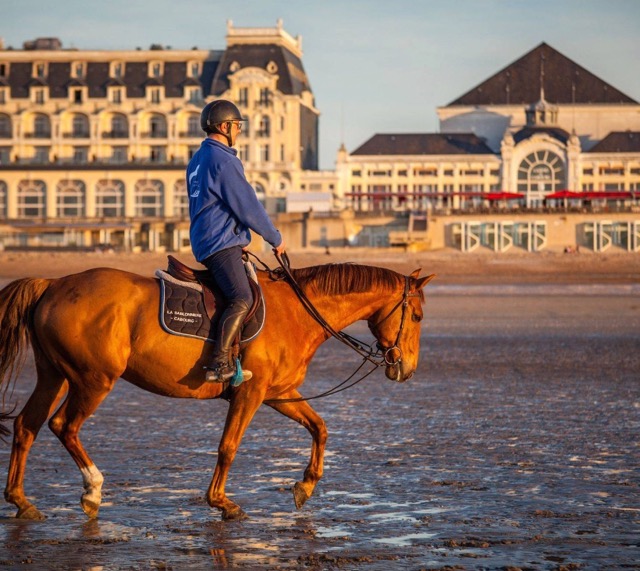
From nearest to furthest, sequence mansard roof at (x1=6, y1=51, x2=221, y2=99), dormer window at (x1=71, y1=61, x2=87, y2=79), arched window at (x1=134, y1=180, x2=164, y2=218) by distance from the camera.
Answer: arched window at (x1=134, y1=180, x2=164, y2=218) < mansard roof at (x1=6, y1=51, x2=221, y2=99) < dormer window at (x1=71, y1=61, x2=87, y2=79)

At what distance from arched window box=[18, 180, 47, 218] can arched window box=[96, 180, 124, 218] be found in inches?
188

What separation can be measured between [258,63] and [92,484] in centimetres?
10537

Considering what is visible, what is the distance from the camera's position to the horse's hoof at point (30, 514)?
28.0 feet

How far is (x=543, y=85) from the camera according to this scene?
12862 centimetres

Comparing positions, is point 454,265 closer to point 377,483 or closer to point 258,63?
point 258,63

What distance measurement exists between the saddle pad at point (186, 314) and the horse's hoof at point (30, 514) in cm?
146

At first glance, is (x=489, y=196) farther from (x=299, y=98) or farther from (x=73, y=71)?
(x=73, y=71)

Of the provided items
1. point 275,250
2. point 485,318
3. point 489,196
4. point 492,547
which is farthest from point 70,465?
point 489,196

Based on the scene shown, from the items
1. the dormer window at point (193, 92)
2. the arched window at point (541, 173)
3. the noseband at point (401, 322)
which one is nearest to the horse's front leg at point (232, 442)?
the noseband at point (401, 322)

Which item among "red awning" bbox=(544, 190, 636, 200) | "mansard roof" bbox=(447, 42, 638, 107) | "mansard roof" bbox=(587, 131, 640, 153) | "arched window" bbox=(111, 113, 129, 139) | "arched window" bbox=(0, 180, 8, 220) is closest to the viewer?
"red awning" bbox=(544, 190, 636, 200)

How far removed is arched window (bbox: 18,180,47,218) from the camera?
10994 centimetres

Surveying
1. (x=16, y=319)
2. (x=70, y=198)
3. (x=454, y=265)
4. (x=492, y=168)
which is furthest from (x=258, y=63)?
(x=16, y=319)

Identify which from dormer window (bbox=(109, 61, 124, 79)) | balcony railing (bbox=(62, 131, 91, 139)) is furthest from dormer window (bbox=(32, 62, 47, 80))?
dormer window (bbox=(109, 61, 124, 79))

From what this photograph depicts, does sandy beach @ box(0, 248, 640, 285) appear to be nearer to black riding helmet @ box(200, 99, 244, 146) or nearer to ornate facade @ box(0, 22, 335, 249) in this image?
ornate facade @ box(0, 22, 335, 249)
